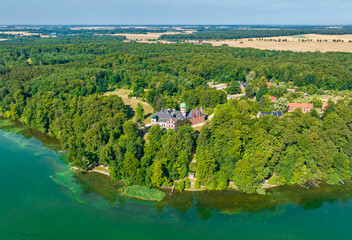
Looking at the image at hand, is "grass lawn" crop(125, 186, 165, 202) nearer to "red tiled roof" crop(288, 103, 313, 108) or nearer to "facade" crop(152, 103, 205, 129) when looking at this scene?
"facade" crop(152, 103, 205, 129)

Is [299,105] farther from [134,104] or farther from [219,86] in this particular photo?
[134,104]

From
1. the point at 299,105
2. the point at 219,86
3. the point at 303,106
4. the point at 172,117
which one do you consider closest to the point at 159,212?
the point at 172,117

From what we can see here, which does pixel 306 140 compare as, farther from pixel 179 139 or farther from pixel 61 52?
pixel 61 52

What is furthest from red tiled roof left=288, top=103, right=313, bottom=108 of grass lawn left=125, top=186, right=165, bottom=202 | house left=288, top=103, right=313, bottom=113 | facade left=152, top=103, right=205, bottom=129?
grass lawn left=125, top=186, right=165, bottom=202

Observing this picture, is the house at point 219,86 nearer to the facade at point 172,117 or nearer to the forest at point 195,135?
the forest at point 195,135

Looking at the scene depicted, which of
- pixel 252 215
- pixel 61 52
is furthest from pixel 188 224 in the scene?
pixel 61 52

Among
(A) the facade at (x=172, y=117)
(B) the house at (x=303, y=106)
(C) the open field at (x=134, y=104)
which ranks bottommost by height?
(C) the open field at (x=134, y=104)

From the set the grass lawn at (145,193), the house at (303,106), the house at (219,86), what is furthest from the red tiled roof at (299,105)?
the grass lawn at (145,193)
